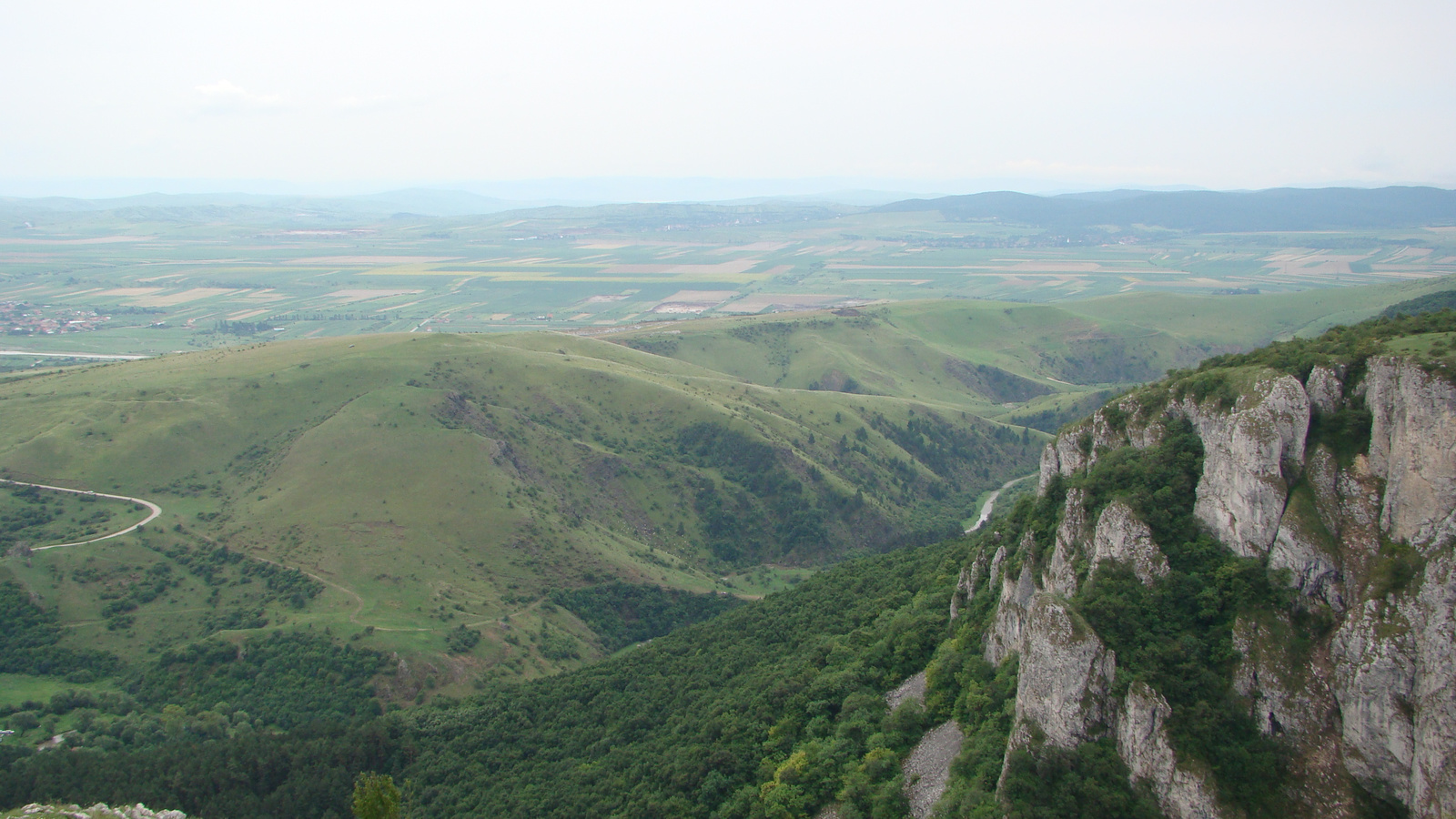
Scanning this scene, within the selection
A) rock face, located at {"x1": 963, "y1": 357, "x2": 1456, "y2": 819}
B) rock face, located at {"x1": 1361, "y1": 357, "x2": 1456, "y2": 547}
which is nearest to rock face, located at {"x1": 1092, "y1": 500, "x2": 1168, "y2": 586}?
rock face, located at {"x1": 963, "y1": 357, "x2": 1456, "y2": 819}

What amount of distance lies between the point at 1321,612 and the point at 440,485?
114816 millimetres

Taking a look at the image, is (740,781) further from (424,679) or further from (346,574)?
(346,574)

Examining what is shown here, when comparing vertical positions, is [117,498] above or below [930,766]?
below

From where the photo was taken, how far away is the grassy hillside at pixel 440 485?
349 ft

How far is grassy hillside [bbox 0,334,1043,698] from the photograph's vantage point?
106 meters

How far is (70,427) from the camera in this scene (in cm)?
13712

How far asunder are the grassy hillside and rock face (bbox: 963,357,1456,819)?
75478 mm

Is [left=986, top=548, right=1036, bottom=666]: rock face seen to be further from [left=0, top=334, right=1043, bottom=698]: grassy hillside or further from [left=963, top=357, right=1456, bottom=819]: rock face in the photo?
[left=0, top=334, right=1043, bottom=698]: grassy hillside

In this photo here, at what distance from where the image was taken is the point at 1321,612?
3962cm

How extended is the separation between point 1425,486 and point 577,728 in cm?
7207

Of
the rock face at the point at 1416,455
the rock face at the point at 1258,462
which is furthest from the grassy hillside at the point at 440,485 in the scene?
the rock face at the point at 1416,455

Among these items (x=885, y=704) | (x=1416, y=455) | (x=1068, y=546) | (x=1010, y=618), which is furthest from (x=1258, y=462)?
(x=885, y=704)

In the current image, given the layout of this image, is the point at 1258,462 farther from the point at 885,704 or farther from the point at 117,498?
the point at 117,498

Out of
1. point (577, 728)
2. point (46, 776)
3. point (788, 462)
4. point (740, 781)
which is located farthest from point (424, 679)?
point (788, 462)
